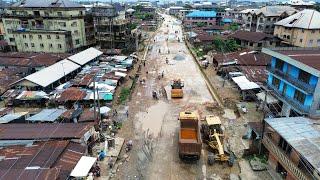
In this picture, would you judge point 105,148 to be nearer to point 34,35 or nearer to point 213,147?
point 213,147

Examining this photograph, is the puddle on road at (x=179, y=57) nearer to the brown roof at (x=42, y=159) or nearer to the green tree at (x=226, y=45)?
the green tree at (x=226, y=45)

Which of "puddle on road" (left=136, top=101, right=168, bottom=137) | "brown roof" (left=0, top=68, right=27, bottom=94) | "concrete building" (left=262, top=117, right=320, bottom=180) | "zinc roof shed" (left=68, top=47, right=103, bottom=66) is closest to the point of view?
"concrete building" (left=262, top=117, right=320, bottom=180)

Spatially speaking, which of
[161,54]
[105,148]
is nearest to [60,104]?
[105,148]

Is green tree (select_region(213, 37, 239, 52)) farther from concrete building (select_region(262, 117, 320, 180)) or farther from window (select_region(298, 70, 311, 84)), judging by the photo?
concrete building (select_region(262, 117, 320, 180))

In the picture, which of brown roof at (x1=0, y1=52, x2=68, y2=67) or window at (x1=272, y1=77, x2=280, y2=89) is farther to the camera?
brown roof at (x1=0, y1=52, x2=68, y2=67)

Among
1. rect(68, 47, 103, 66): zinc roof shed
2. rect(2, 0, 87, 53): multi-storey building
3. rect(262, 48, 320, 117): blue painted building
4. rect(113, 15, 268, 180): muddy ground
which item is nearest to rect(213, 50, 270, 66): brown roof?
rect(113, 15, 268, 180): muddy ground

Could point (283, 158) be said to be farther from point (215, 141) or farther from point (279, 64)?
point (279, 64)

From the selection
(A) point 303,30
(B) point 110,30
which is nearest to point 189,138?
(A) point 303,30
